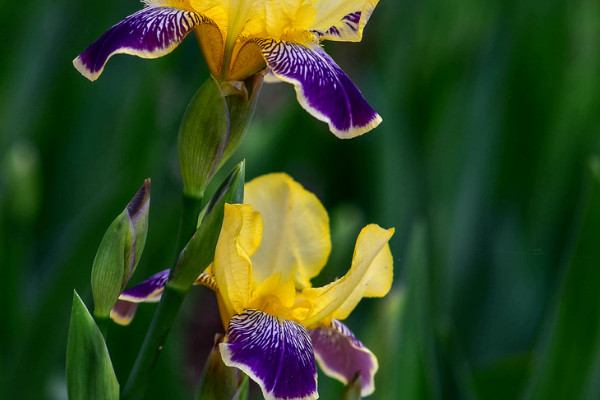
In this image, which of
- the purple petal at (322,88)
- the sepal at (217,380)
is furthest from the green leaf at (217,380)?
the purple petal at (322,88)

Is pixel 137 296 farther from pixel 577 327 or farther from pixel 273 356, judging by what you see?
pixel 577 327

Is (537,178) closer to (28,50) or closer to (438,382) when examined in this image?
→ (438,382)

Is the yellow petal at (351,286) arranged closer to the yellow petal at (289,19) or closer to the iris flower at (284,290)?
the iris flower at (284,290)

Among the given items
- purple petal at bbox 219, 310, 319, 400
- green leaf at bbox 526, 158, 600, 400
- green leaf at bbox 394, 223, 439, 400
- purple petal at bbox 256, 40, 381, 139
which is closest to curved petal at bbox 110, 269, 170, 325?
purple petal at bbox 219, 310, 319, 400

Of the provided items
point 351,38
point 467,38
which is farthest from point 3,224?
point 467,38

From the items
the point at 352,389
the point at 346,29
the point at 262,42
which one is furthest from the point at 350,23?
the point at 352,389
